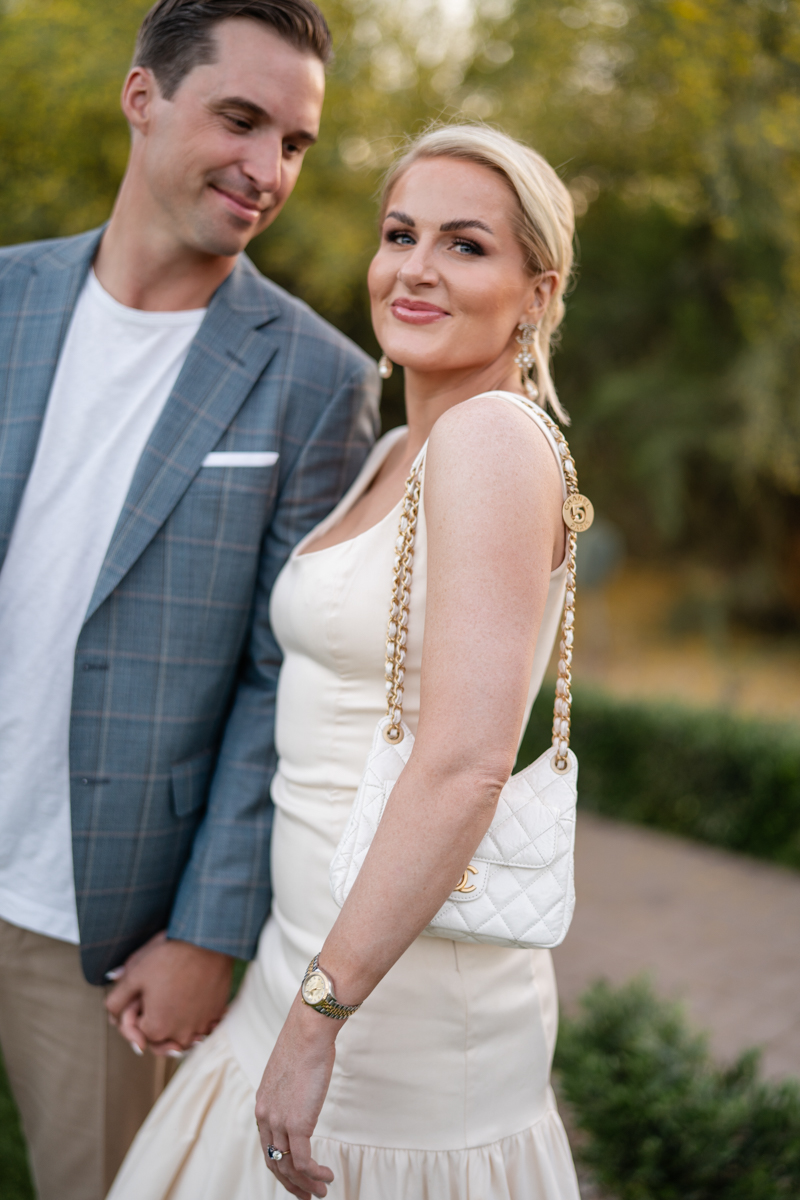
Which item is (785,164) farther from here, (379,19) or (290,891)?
(290,891)

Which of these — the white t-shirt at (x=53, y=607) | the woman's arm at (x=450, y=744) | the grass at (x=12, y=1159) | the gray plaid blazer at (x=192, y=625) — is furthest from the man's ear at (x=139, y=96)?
the grass at (x=12, y=1159)

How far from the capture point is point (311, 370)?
1977 mm

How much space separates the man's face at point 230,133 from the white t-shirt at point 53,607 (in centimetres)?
34

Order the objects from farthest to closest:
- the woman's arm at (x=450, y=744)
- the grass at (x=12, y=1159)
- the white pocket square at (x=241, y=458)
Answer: the grass at (x=12, y=1159), the white pocket square at (x=241, y=458), the woman's arm at (x=450, y=744)

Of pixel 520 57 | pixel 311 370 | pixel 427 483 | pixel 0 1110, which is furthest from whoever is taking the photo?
pixel 520 57

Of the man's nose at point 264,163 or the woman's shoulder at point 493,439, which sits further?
the man's nose at point 264,163

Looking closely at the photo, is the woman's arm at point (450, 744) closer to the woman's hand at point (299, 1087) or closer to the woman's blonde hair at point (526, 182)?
the woman's hand at point (299, 1087)

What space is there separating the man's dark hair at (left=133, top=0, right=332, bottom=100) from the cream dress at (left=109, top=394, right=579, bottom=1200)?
99 cm

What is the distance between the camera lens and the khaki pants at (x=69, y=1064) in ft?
6.47

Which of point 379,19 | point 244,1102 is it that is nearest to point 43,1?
point 379,19

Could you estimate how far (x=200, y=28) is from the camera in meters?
1.86

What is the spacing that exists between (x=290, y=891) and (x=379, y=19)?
7.80m

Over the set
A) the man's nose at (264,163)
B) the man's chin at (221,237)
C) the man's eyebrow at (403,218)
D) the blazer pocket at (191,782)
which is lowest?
the blazer pocket at (191,782)

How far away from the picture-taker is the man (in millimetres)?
1827
